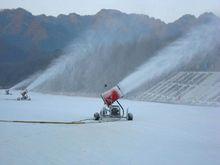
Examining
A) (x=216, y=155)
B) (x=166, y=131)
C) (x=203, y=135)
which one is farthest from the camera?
(x=166, y=131)

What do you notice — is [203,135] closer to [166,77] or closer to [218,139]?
[218,139]

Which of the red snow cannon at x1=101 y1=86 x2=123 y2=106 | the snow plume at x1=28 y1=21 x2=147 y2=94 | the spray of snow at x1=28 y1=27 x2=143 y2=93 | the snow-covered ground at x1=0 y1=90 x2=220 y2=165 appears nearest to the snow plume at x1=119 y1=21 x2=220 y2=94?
the snow plume at x1=28 y1=21 x2=147 y2=94

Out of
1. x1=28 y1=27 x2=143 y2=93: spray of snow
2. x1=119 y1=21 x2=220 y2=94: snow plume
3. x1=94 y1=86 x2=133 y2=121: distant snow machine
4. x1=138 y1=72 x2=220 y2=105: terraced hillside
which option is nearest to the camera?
x1=94 y1=86 x2=133 y2=121: distant snow machine

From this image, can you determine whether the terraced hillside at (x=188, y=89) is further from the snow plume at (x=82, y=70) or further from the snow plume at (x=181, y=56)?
the snow plume at (x=82, y=70)

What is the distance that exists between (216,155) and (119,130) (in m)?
6.90

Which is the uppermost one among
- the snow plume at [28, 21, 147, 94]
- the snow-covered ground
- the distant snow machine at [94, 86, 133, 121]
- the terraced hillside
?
the snow plume at [28, 21, 147, 94]

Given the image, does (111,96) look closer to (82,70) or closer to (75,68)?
(82,70)

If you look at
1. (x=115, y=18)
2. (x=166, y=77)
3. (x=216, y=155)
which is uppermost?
(x=115, y=18)

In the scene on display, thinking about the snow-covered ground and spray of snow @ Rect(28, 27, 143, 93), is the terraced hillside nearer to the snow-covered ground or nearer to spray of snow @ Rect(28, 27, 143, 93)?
the snow-covered ground

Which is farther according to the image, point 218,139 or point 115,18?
point 115,18

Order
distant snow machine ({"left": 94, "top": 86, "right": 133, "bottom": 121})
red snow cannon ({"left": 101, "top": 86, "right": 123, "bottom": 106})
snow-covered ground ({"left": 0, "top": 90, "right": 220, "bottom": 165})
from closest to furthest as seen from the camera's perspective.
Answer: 1. snow-covered ground ({"left": 0, "top": 90, "right": 220, "bottom": 165})
2. distant snow machine ({"left": 94, "top": 86, "right": 133, "bottom": 121})
3. red snow cannon ({"left": 101, "top": 86, "right": 123, "bottom": 106})

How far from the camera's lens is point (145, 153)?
12.3 meters

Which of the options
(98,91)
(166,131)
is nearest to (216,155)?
(166,131)

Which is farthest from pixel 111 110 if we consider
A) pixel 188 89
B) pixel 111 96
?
pixel 188 89
